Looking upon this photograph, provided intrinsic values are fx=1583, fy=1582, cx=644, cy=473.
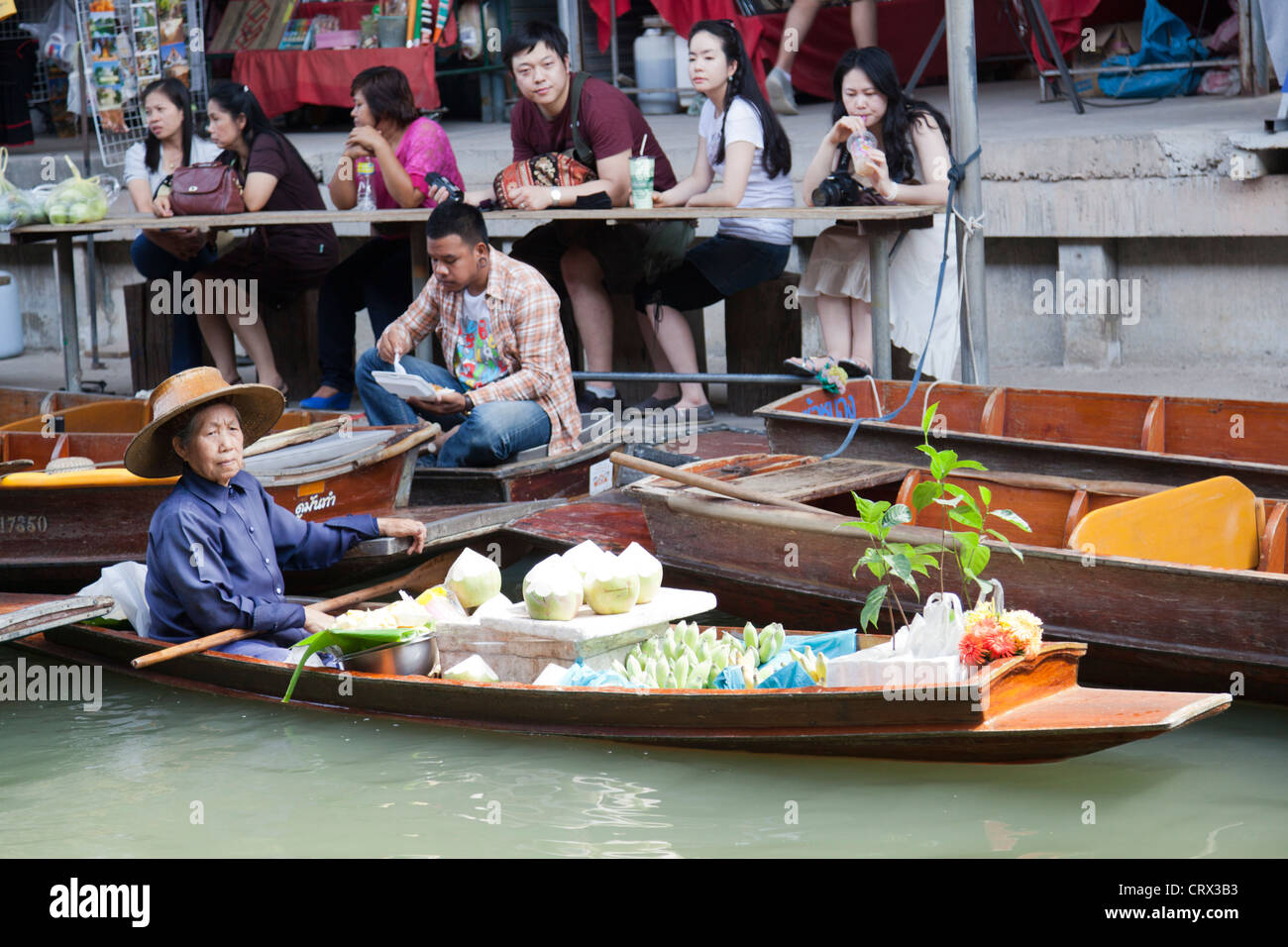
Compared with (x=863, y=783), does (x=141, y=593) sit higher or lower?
higher

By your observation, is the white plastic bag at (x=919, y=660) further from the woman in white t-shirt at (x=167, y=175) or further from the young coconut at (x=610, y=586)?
the woman in white t-shirt at (x=167, y=175)

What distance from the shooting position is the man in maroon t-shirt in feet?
22.7

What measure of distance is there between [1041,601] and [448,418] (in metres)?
2.82

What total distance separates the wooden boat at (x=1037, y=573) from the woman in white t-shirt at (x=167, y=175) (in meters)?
3.44

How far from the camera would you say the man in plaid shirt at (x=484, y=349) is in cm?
602

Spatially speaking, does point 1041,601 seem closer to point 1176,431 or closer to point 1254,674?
point 1254,674

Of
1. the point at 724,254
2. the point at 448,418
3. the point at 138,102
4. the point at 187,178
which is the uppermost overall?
the point at 138,102

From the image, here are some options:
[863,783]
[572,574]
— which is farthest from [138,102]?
[863,783]

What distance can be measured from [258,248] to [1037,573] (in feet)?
16.4

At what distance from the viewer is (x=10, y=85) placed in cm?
1289

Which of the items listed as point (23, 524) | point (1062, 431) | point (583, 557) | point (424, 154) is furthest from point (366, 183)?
point (583, 557)

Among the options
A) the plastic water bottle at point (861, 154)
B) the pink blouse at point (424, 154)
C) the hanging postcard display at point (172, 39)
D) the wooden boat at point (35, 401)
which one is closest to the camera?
the plastic water bottle at point (861, 154)

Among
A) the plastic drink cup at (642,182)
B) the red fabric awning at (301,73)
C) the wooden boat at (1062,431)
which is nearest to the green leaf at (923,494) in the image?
the wooden boat at (1062,431)

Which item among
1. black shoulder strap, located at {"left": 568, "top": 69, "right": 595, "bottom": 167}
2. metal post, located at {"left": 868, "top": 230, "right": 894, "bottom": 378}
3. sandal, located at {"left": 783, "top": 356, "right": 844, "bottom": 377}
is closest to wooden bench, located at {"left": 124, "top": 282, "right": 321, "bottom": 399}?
black shoulder strap, located at {"left": 568, "top": 69, "right": 595, "bottom": 167}
